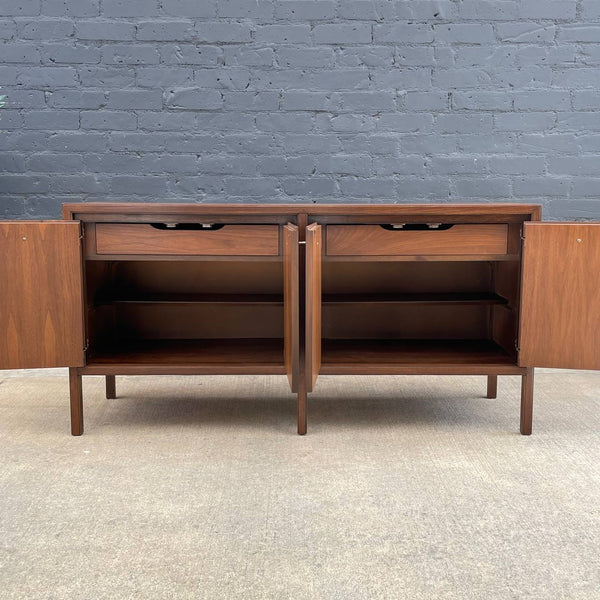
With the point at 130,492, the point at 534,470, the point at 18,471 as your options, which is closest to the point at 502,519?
the point at 534,470

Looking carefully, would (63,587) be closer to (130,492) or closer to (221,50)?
(130,492)

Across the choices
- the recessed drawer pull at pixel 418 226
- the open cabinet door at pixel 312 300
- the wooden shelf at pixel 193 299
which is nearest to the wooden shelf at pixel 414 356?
the open cabinet door at pixel 312 300

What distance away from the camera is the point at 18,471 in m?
1.91

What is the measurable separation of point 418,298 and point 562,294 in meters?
0.53

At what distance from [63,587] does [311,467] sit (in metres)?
0.79

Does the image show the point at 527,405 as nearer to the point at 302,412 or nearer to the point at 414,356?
the point at 414,356

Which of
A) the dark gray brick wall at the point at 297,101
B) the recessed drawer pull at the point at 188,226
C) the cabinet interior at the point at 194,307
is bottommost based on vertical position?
the cabinet interior at the point at 194,307

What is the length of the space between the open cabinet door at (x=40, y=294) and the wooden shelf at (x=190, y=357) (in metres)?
0.14

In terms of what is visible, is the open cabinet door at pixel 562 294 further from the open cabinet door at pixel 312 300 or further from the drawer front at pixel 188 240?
the drawer front at pixel 188 240

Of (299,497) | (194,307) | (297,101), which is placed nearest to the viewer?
(299,497)

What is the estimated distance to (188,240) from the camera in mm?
2189

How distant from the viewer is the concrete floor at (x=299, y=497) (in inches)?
53.1

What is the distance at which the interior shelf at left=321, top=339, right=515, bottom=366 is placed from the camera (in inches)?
90.2

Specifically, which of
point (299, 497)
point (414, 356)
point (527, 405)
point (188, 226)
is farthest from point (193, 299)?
point (527, 405)
